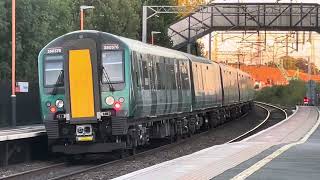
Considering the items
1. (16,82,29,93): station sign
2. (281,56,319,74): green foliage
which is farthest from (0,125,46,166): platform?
(281,56,319,74): green foliage

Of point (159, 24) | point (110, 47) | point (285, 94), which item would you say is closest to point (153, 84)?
point (110, 47)

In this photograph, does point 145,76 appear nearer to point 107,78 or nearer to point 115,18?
point 107,78

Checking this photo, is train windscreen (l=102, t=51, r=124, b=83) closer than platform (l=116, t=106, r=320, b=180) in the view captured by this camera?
No

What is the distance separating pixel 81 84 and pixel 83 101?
467 mm

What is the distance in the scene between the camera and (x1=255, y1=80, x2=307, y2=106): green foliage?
7825 cm

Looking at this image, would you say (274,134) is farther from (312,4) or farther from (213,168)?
(312,4)

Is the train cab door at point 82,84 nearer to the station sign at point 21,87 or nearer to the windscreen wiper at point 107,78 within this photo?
the windscreen wiper at point 107,78

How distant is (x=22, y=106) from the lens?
99.3 feet

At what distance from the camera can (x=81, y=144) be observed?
17.8 metres

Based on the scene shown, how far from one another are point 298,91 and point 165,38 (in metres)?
30.5

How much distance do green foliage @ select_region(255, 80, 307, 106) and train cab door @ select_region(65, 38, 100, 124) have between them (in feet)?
202

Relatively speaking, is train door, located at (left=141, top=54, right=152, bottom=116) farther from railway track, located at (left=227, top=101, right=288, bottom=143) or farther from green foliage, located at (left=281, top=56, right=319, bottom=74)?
green foliage, located at (left=281, top=56, right=319, bottom=74)

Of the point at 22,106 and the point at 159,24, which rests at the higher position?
the point at 159,24

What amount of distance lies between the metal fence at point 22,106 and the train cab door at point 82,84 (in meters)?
12.2
